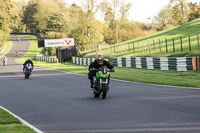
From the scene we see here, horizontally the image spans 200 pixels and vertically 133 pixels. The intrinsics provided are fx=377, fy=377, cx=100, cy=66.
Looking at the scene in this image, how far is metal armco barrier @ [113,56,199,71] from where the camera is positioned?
88.9 feet

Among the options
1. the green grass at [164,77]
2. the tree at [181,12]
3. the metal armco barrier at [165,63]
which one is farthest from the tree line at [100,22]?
the green grass at [164,77]

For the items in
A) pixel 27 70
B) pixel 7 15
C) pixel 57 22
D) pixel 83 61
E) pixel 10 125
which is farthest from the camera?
pixel 57 22

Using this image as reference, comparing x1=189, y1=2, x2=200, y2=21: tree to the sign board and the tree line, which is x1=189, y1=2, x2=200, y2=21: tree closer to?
the tree line

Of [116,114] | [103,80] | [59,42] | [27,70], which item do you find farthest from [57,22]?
[116,114]

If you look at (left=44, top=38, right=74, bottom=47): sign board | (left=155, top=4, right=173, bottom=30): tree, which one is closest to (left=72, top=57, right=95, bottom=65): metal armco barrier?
(left=44, top=38, right=74, bottom=47): sign board

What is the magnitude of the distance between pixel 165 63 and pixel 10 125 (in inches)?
894

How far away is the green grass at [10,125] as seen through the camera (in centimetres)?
789

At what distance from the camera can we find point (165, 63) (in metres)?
30.1

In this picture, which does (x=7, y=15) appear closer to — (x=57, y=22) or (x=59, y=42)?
(x=59, y=42)

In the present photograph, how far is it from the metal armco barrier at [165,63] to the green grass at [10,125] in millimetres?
19134

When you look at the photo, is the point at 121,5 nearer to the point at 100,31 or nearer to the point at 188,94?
the point at 100,31

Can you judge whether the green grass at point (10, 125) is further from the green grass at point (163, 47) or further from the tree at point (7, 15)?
the tree at point (7, 15)

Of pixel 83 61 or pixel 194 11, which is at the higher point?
pixel 194 11

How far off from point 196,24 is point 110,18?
72.0 feet
